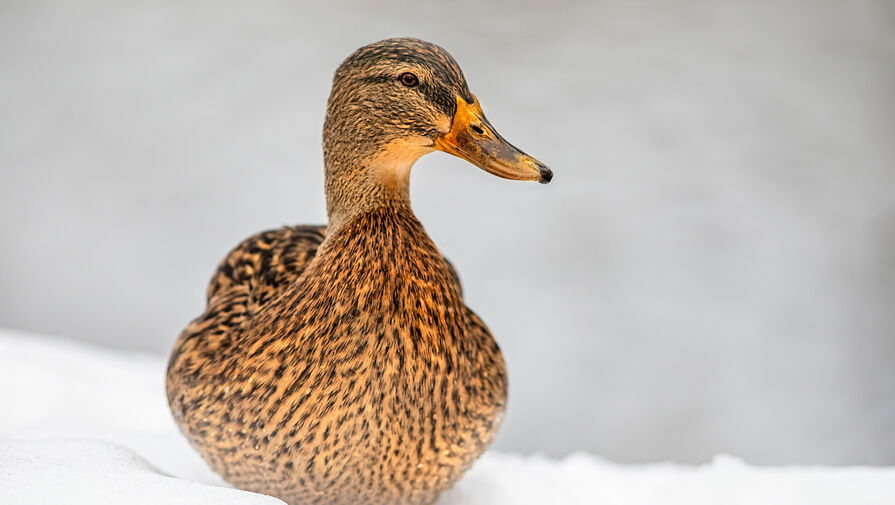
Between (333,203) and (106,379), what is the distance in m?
0.99

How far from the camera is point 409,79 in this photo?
1.02m

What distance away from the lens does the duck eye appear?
102 centimetres

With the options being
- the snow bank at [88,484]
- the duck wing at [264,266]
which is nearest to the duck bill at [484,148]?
the duck wing at [264,266]

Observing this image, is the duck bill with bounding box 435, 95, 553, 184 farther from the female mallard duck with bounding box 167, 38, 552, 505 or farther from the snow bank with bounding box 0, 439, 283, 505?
the snow bank with bounding box 0, 439, 283, 505

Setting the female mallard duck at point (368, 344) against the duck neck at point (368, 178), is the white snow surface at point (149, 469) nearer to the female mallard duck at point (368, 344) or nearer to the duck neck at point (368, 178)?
the female mallard duck at point (368, 344)

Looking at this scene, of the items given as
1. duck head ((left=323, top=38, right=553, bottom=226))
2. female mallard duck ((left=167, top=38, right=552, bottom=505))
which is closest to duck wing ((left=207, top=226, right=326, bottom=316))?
female mallard duck ((left=167, top=38, right=552, bottom=505))

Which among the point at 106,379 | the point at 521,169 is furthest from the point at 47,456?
the point at 106,379

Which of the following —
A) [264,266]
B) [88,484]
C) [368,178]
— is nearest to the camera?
[88,484]

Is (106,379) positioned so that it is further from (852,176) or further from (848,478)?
(852,176)

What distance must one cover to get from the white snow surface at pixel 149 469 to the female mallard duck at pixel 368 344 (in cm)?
9

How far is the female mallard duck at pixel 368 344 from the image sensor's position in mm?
1020

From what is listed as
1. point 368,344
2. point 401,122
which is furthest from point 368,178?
point 368,344

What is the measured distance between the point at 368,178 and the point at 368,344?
20 cm

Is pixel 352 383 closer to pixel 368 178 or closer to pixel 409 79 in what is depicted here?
pixel 368 178
